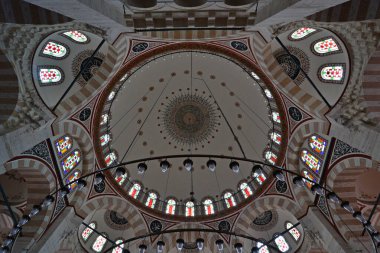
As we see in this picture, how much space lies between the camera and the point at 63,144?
33.7ft

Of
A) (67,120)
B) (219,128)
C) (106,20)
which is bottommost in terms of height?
(219,128)

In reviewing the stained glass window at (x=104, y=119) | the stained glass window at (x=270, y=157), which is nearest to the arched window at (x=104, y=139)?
the stained glass window at (x=104, y=119)

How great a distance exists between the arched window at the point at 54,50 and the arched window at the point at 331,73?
8.20 metres

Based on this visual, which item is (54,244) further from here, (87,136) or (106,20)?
(106,20)

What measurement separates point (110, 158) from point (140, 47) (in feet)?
16.1

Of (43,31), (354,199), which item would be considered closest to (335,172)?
(354,199)

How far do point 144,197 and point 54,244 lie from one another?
470 centimetres

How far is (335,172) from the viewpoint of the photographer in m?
9.66

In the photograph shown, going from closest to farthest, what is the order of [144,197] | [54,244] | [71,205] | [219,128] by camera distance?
[54,244]
[71,205]
[144,197]
[219,128]

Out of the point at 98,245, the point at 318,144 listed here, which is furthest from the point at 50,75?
the point at 318,144

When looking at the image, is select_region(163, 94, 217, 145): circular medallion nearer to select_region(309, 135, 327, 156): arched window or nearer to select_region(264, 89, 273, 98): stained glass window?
select_region(264, 89, 273, 98): stained glass window

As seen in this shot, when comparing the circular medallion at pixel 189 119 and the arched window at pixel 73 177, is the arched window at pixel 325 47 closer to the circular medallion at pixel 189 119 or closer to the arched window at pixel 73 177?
the circular medallion at pixel 189 119

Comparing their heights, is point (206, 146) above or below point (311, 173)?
below

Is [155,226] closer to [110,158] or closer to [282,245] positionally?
[110,158]
